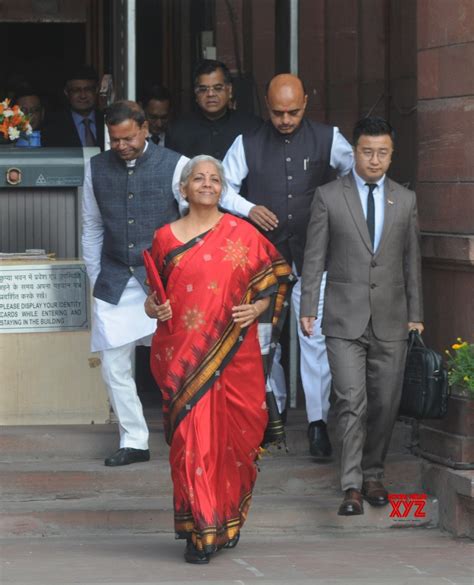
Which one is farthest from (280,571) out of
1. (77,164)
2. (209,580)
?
(77,164)

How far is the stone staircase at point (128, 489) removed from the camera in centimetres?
760

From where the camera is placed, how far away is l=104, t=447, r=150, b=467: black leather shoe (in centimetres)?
796

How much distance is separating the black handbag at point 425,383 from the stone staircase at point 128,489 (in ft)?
1.96

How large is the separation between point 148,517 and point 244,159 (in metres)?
1.89

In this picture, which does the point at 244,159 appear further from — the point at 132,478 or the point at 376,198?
the point at 132,478

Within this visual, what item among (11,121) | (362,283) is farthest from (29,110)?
(362,283)

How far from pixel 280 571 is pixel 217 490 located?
1.47 ft

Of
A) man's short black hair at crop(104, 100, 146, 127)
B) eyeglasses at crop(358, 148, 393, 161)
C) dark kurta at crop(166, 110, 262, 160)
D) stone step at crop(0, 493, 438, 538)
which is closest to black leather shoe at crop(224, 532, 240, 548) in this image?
stone step at crop(0, 493, 438, 538)

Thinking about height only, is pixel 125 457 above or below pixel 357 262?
below

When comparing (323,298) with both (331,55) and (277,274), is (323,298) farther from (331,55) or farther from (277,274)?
(331,55)

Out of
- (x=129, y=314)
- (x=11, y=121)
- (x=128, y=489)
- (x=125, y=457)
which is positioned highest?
(x=11, y=121)

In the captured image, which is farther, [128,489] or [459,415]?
[128,489]

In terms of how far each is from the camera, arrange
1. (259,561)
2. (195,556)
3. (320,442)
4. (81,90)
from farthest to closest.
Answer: (81,90)
(320,442)
(259,561)
(195,556)

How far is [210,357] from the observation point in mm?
6906
